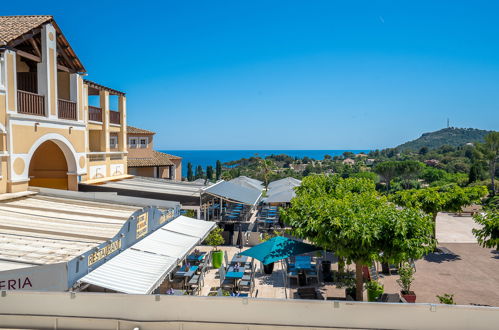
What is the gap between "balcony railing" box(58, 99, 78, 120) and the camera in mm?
13711

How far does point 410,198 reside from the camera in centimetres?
1833

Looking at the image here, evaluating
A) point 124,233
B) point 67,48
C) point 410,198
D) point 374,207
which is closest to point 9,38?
point 67,48

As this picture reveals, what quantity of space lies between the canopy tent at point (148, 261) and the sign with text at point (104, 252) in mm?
211

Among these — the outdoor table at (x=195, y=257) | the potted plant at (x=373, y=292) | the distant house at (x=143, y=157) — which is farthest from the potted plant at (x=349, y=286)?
the distant house at (x=143, y=157)

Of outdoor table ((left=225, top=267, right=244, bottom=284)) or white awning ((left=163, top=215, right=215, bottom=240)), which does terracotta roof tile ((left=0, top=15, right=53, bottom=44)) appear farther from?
outdoor table ((left=225, top=267, right=244, bottom=284))

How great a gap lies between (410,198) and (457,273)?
4.10 meters

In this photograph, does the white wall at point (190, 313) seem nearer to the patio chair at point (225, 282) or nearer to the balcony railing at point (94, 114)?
the patio chair at point (225, 282)

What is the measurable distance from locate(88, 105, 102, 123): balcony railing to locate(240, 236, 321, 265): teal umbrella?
10.0m

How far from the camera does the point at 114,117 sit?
19.7 m

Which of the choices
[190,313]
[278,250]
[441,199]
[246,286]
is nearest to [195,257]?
[246,286]

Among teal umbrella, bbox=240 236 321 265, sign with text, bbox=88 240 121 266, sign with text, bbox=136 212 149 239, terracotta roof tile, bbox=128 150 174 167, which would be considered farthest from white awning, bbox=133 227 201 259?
terracotta roof tile, bbox=128 150 174 167

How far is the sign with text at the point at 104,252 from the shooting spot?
7.61 m

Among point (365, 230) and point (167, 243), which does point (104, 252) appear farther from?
point (365, 230)

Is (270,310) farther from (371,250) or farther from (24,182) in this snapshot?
(24,182)
